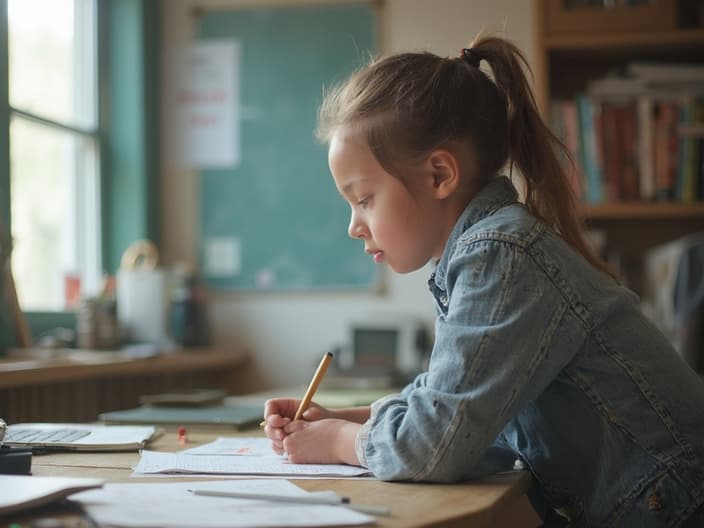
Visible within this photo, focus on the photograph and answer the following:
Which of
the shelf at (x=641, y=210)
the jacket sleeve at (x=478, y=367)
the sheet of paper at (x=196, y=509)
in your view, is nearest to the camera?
the sheet of paper at (x=196, y=509)

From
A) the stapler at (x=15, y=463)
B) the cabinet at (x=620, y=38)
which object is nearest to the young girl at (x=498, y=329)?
the stapler at (x=15, y=463)

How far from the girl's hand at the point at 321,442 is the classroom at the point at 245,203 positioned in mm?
46

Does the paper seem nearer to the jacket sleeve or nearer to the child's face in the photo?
the child's face

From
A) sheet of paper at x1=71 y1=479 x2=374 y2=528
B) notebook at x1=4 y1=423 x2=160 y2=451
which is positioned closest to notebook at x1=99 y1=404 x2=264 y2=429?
notebook at x1=4 y1=423 x2=160 y2=451

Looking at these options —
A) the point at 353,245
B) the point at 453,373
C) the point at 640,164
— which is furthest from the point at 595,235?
the point at 453,373

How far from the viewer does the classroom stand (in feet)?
7.03

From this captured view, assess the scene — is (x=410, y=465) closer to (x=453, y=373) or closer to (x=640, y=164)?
(x=453, y=373)

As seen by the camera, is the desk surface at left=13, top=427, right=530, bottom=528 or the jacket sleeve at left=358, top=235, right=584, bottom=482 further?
the jacket sleeve at left=358, top=235, right=584, bottom=482

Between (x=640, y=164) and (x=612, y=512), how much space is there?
1.73m

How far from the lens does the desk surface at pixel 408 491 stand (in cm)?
85

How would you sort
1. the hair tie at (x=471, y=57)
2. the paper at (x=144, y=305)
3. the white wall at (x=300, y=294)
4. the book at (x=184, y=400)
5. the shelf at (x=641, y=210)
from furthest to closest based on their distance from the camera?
the white wall at (x=300, y=294) → the paper at (x=144, y=305) → the shelf at (x=641, y=210) → the book at (x=184, y=400) → the hair tie at (x=471, y=57)

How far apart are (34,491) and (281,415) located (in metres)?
0.52

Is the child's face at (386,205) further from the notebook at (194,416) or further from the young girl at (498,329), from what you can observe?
the notebook at (194,416)

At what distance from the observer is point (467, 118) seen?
1.27 metres
